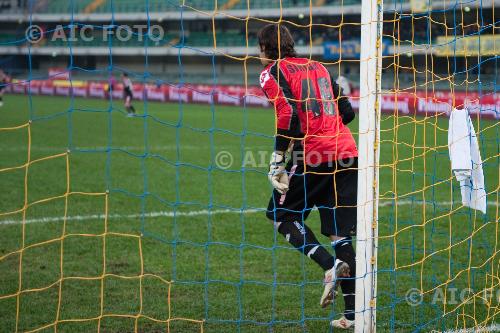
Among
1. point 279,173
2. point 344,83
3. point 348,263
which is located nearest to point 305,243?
point 348,263

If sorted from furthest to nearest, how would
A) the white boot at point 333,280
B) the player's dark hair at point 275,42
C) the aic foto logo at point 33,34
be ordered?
the player's dark hair at point 275,42 → the white boot at point 333,280 → the aic foto logo at point 33,34

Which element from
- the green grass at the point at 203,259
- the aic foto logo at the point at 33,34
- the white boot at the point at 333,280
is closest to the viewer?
the aic foto logo at the point at 33,34

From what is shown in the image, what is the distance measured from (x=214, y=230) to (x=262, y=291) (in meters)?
1.93

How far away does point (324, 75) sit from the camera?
4336mm

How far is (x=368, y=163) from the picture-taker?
3828mm

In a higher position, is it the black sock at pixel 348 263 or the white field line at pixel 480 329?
the black sock at pixel 348 263

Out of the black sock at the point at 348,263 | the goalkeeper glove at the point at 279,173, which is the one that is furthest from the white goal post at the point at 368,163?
the goalkeeper glove at the point at 279,173

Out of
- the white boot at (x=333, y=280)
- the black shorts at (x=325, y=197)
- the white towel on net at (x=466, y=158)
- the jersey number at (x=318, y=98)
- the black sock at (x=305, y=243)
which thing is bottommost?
the white boot at (x=333, y=280)

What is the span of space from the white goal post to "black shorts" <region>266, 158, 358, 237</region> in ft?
1.41

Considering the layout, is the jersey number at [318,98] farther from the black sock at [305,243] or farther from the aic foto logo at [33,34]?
the aic foto logo at [33,34]

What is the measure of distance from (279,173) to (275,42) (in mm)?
830

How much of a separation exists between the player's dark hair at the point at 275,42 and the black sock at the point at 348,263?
4.15ft

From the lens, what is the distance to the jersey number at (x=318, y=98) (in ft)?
13.9

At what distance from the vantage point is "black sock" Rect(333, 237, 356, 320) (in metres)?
4.29
